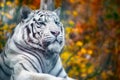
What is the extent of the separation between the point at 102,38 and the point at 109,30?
405mm

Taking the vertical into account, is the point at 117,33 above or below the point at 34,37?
below

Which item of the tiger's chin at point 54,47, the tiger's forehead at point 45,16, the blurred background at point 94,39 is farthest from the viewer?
the blurred background at point 94,39

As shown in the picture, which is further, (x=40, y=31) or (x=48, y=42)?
(x=40, y=31)

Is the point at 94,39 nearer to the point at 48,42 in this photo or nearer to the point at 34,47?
the point at 34,47

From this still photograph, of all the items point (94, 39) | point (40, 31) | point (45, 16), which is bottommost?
point (94, 39)

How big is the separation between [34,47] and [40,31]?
0.23 metres

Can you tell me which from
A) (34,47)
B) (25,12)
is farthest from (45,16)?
(34,47)

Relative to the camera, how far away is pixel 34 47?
354 inches

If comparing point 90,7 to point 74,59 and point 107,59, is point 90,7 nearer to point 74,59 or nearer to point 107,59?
point 107,59

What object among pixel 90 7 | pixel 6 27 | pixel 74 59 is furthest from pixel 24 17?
pixel 90 7

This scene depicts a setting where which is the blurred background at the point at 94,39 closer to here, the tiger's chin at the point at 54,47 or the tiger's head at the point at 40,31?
the tiger's head at the point at 40,31

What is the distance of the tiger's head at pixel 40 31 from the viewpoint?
8.86 m

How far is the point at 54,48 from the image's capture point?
8.84 m

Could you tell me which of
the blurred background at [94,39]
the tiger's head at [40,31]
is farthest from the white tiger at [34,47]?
the blurred background at [94,39]
